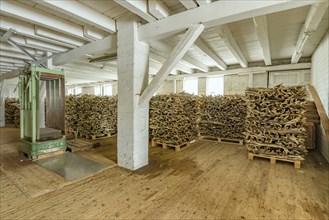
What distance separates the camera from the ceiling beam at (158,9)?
3146mm

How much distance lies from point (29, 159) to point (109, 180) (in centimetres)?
253

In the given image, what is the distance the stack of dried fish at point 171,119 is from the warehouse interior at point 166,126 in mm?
36

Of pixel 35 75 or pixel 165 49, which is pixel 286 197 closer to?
pixel 165 49

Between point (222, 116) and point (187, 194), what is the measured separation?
14.2 feet

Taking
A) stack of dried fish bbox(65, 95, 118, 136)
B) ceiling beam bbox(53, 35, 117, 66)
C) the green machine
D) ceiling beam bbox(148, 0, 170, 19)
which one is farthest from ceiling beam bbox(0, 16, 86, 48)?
ceiling beam bbox(148, 0, 170, 19)

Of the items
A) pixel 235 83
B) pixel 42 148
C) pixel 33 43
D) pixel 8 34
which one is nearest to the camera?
pixel 8 34

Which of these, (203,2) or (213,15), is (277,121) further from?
(203,2)

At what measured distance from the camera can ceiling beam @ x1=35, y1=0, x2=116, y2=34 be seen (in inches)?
120

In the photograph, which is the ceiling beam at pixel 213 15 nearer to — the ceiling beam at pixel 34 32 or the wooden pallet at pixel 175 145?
the ceiling beam at pixel 34 32

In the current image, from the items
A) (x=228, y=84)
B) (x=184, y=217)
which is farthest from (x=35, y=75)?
(x=228, y=84)

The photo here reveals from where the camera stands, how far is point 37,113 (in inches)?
172

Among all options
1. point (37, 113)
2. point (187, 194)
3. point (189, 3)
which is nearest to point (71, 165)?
point (37, 113)

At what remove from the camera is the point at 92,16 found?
11.8 ft

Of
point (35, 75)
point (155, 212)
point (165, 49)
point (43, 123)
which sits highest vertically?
point (165, 49)
